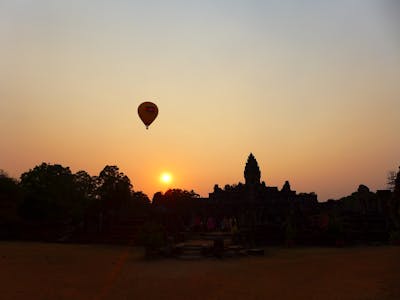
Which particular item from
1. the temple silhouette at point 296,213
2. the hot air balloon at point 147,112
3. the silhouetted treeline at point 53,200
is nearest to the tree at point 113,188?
the silhouetted treeline at point 53,200

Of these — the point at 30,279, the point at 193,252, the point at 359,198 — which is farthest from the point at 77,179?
the point at 30,279

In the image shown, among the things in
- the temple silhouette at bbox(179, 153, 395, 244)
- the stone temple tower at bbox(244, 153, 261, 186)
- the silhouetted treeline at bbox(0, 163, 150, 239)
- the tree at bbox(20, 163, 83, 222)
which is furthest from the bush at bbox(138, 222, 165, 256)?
the stone temple tower at bbox(244, 153, 261, 186)

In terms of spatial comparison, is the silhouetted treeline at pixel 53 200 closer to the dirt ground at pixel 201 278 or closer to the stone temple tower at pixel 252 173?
the dirt ground at pixel 201 278

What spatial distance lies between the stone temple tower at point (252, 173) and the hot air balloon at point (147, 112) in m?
32.6

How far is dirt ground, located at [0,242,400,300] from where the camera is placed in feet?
30.6

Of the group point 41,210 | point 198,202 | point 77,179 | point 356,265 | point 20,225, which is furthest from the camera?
point 77,179

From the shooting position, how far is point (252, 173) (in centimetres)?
5434

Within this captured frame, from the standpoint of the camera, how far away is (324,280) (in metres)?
10.9

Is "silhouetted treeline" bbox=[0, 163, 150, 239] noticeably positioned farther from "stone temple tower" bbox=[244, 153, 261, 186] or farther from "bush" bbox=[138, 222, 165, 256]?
"stone temple tower" bbox=[244, 153, 261, 186]

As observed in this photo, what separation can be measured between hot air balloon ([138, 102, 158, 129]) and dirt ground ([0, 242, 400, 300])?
9.31 m

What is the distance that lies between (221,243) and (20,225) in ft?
64.1

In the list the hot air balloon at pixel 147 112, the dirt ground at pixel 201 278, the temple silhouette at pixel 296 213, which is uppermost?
the hot air balloon at pixel 147 112

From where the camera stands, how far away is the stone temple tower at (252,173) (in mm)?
53750

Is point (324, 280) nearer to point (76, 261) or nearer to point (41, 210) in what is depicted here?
point (76, 261)
